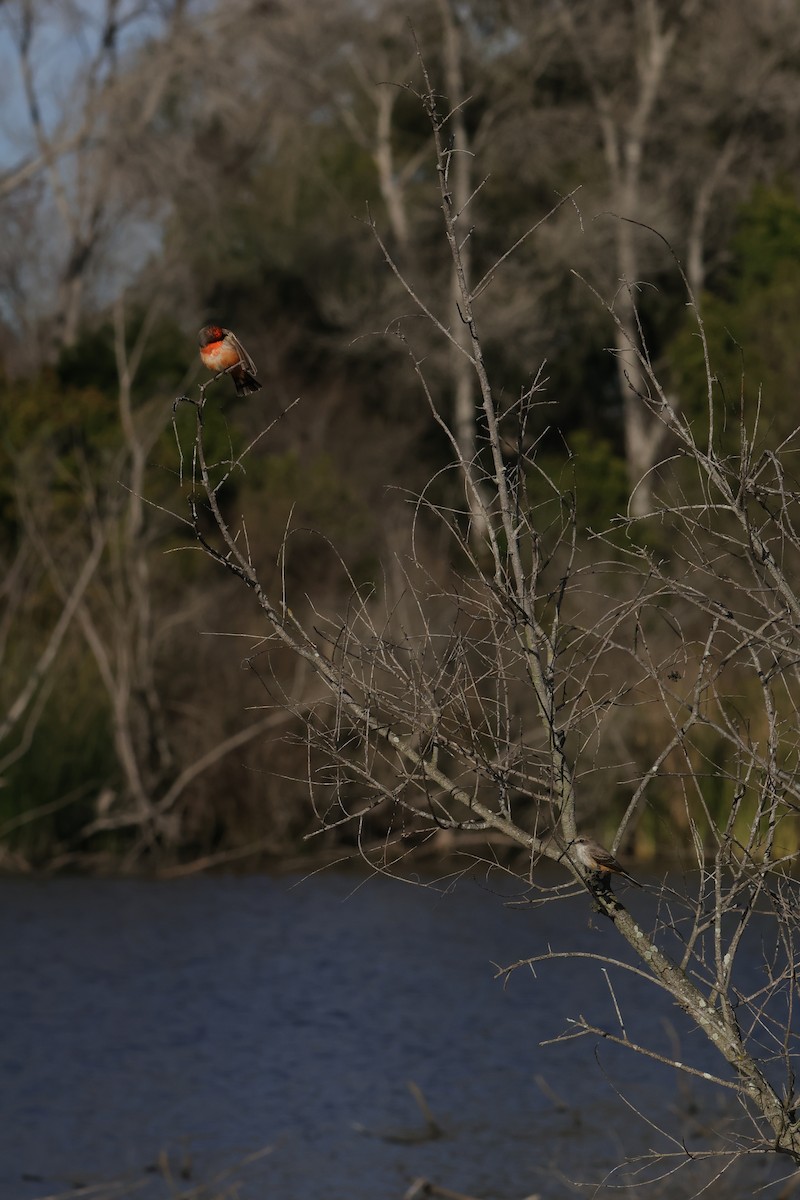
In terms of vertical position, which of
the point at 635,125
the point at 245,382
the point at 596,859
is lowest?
the point at 635,125

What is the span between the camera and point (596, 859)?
360cm

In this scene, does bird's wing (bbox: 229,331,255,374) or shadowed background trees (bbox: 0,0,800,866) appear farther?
shadowed background trees (bbox: 0,0,800,866)

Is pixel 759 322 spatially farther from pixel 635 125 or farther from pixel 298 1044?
pixel 298 1044

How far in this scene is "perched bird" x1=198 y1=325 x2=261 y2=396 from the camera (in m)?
5.11

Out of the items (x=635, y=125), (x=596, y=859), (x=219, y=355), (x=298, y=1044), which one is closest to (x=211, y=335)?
(x=219, y=355)

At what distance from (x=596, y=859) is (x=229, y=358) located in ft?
7.04

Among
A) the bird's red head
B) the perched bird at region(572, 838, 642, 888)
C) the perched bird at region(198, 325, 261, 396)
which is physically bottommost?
the perched bird at region(572, 838, 642, 888)

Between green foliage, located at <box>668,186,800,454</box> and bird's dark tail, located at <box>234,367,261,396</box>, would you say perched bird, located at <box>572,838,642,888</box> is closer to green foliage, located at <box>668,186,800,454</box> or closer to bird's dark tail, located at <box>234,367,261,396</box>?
bird's dark tail, located at <box>234,367,261,396</box>

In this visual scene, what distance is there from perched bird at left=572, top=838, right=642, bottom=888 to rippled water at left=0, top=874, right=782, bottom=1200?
304 cm

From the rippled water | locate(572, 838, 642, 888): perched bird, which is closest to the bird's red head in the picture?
locate(572, 838, 642, 888): perched bird

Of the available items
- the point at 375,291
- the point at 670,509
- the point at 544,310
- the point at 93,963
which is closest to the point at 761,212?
the point at 544,310

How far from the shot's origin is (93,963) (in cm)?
1432

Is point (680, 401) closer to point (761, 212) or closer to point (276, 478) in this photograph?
point (761, 212)

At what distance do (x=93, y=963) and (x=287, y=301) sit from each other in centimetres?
1968
